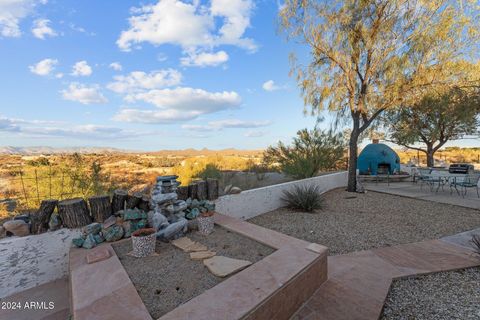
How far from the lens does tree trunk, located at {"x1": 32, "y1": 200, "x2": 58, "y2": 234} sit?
109 inches

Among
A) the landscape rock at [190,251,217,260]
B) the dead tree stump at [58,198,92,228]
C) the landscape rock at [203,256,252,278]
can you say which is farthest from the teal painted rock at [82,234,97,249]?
the landscape rock at [203,256,252,278]

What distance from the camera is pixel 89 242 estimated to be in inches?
107

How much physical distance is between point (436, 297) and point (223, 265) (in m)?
2.26

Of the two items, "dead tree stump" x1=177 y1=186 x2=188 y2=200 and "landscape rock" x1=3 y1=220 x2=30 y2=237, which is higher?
"dead tree stump" x1=177 y1=186 x2=188 y2=200

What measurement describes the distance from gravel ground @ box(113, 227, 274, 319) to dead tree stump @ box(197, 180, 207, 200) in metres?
1.21

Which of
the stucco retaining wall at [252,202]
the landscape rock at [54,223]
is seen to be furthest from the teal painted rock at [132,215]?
the stucco retaining wall at [252,202]

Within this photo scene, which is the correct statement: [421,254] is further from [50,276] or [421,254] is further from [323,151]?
[323,151]

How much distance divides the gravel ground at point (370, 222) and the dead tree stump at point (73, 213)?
130 inches

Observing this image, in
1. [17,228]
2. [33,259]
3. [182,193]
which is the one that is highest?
[182,193]

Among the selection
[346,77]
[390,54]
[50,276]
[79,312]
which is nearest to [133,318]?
[79,312]

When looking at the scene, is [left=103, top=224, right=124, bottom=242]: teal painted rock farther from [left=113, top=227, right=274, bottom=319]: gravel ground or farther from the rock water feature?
[left=113, top=227, right=274, bottom=319]: gravel ground

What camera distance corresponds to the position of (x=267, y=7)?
314 inches

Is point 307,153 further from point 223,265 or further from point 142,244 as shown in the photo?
point 142,244

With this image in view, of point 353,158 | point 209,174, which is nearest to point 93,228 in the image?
point 209,174
